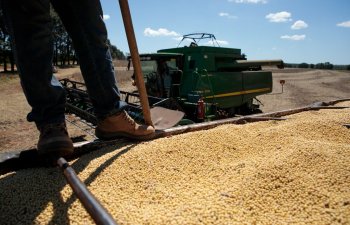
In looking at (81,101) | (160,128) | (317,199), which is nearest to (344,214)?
(317,199)

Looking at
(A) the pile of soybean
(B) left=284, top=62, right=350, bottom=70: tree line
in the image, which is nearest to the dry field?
(A) the pile of soybean

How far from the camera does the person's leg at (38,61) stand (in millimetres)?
1881

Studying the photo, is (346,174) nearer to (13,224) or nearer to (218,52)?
(13,224)

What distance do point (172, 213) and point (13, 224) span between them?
780 mm

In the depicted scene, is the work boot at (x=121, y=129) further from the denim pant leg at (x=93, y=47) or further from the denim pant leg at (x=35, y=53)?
the denim pant leg at (x=35, y=53)

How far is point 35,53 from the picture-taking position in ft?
6.38

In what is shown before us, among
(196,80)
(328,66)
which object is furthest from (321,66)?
(196,80)

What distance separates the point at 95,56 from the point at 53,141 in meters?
0.65

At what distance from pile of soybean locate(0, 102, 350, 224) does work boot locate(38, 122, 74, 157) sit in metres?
0.14

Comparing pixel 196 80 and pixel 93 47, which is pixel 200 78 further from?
pixel 93 47

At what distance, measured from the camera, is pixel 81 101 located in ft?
27.9

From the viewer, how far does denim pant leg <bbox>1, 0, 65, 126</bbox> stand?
1.88 meters

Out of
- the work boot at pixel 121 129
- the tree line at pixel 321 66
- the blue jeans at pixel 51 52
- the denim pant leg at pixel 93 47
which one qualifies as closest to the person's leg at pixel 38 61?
the blue jeans at pixel 51 52

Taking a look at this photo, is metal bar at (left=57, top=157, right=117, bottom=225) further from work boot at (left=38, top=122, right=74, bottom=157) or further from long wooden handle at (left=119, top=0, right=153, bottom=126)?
long wooden handle at (left=119, top=0, right=153, bottom=126)
